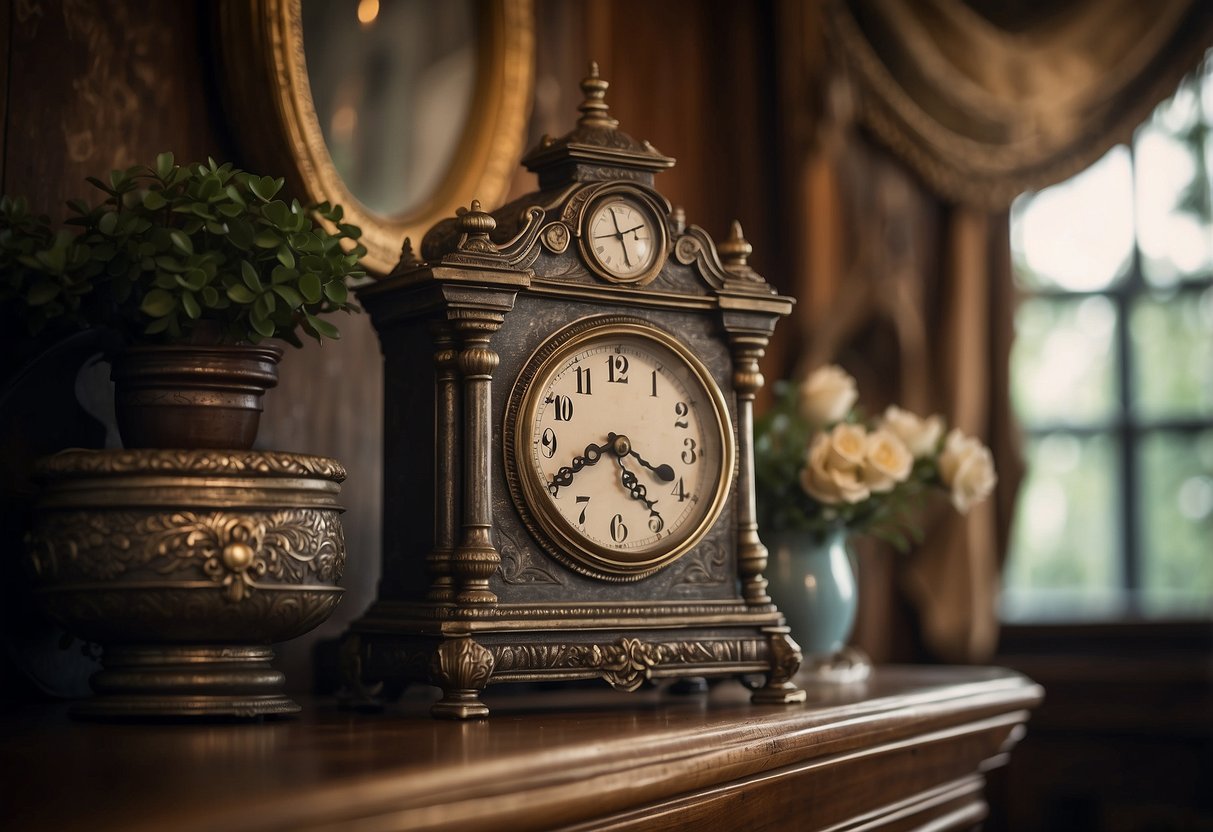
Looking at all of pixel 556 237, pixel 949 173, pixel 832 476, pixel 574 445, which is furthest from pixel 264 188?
pixel 949 173

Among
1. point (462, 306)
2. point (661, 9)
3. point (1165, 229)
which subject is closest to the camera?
point (462, 306)

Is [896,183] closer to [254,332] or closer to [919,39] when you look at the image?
[919,39]

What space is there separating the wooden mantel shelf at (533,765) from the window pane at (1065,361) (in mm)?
1904

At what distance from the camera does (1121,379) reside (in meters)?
3.75

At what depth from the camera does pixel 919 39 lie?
3.31m

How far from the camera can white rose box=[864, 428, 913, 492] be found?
6.88 ft

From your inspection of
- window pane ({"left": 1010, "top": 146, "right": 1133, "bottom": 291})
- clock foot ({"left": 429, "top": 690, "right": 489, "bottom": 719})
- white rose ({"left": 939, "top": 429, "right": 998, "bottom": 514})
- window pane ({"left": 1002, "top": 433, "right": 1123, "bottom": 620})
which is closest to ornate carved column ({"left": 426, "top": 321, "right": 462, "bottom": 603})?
clock foot ({"left": 429, "top": 690, "right": 489, "bottom": 719})

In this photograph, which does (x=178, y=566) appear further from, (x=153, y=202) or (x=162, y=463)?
(x=153, y=202)

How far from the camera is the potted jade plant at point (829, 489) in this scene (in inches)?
83.3

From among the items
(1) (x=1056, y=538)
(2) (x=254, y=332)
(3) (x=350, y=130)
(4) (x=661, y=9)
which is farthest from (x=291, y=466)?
(1) (x=1056, y=538)

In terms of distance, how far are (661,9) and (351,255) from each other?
177 centimetres

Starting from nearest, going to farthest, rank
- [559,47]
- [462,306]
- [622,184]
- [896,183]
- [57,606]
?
[57,606] → [462,306] → [622,184] → [559,47] → [896,183]

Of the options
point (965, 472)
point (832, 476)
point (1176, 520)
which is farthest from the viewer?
point (1176, 520)

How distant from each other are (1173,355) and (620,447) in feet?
8.36
